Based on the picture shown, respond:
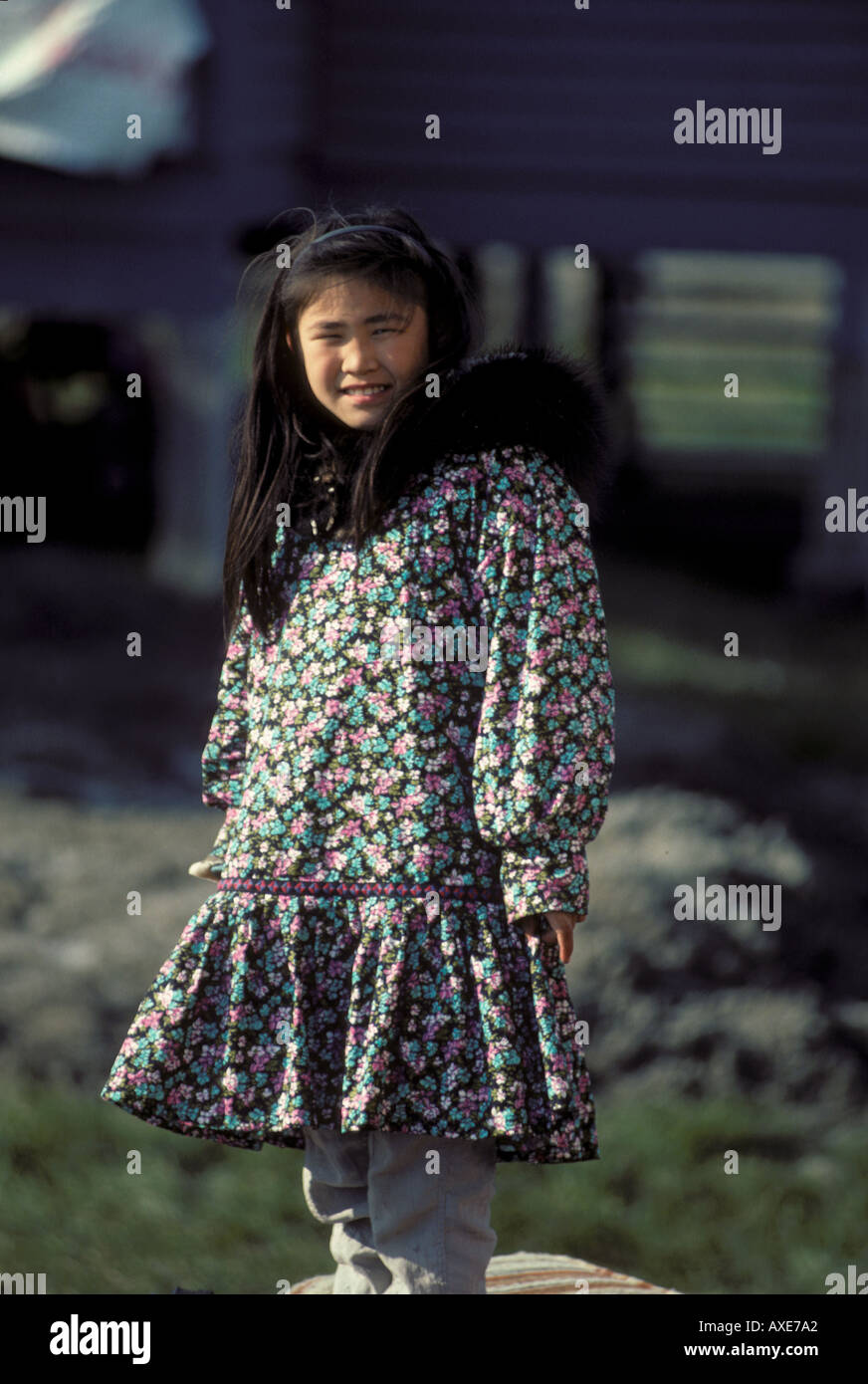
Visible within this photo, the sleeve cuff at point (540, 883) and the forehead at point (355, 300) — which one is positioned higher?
the forehead at point (355, 300)

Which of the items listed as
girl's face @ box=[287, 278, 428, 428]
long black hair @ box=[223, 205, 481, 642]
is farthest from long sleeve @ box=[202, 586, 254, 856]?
girl's face @ box=[287, 278, 428, 428]

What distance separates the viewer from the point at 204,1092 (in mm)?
2348

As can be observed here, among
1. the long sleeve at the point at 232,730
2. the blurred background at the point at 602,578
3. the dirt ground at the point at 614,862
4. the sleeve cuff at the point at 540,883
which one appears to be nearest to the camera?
the sleeve cuff at the point at 540,883

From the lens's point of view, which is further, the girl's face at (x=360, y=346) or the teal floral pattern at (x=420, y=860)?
the girl's face at (x=360, y=346)

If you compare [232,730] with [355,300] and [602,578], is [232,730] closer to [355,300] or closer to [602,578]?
[355,300]

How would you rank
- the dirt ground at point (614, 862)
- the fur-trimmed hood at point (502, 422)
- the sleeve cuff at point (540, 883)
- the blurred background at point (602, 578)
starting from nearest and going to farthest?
the sleeve cuff at point (540, 883), the fur-trimmed hood at point (502, 422), the blurred background at point (602, 578), the dirt ground at point (614, 862)

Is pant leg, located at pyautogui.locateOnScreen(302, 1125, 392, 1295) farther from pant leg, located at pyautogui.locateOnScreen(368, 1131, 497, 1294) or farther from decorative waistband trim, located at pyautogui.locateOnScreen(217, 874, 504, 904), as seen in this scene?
decorative waistband trim, located at pyautogui.locateOnScreen(217, 874, 504, 904)

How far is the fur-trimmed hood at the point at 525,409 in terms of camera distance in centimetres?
240

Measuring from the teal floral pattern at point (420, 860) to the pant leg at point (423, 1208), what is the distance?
7cm

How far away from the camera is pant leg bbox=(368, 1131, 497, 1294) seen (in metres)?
2.33

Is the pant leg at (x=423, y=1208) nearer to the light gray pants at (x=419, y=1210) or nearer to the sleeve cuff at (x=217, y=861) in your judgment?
the light gray pants at (x=419, y=1210)

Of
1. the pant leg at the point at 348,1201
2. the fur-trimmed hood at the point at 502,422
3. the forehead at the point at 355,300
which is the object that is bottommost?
the pant leg at the point at 348,1201

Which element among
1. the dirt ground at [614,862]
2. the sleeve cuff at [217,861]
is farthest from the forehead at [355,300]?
the dirt ground at [614,862]

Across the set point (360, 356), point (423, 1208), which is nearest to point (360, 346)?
point (360, 356)
